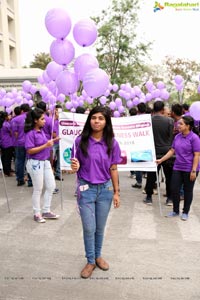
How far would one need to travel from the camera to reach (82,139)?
3.10 metres

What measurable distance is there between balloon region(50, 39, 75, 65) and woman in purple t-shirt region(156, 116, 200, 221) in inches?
77.9

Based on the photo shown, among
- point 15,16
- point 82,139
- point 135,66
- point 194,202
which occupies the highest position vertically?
point 15,16

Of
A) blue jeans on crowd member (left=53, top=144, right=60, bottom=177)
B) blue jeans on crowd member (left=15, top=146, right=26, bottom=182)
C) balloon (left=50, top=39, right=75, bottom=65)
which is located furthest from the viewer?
blue jeans on crowd member (left=53, top=144, right=60, bottom=177)

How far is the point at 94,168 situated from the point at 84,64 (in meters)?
1.60

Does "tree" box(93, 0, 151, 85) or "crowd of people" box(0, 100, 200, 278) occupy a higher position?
"tree" box(93, 0, 151, 85)

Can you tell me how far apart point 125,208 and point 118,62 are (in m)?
19.0

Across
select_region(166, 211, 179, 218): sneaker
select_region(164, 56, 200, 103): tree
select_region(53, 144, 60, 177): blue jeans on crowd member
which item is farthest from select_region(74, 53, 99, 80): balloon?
select_region(164, 56, 200, 103): tree

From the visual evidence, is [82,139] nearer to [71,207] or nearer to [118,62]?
[71,207]

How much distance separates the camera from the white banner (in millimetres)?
5379

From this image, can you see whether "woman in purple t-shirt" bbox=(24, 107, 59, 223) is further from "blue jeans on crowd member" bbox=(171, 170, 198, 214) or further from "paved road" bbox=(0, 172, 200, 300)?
"blue jeans on crowd member" bbox=(171, 170, 198, 214)

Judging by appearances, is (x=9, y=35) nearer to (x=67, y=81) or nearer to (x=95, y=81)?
(x=67, y=81)

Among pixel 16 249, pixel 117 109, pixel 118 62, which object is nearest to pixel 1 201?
pixel 16 249

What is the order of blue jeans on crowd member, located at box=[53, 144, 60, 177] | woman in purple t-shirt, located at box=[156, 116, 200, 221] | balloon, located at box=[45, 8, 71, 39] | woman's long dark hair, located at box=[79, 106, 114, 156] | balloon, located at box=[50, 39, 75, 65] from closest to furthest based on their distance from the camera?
1. woman's long dark hair, located at box=[79, 106, 114, 156]
2. balloon, located at box=[45, 8, 71, 39]
3. balloon, located at box=[50, 39, 75, 65]
4. woman in purple t-shirt, located at box=[156, 116, 200, 221]
5. blue jeans on crowd member, located at box=[53, 144, 60, 177]

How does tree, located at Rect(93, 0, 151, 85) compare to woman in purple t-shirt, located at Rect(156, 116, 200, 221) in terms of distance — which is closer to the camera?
woman in purple t-shirt, located at Rect(156, 116, 200, 221)
